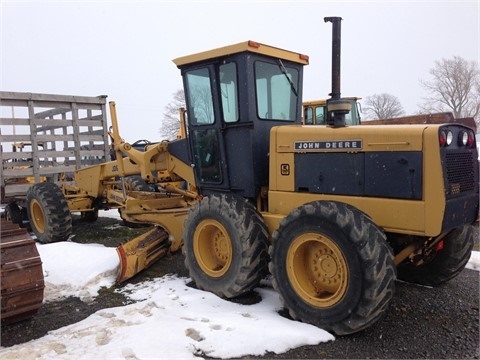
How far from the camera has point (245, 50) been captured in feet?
15.3

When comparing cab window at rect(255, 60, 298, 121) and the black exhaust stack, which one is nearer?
the black exhaust stack

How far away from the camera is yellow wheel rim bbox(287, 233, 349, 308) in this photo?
376cm

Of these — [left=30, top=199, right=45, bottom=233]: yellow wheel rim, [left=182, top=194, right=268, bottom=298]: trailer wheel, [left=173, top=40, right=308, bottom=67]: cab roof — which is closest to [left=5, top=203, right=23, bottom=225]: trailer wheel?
[left=30, top=199, right=45, bottom=233]: yellow wheel rim

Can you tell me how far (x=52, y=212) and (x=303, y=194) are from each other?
4.81 metres

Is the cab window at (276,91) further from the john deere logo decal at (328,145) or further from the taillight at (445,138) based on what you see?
the taillight at (445,138)

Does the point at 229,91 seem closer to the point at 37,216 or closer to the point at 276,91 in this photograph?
the point at 276,91

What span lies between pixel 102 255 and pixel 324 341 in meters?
3.60

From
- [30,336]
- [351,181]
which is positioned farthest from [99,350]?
[351,181]

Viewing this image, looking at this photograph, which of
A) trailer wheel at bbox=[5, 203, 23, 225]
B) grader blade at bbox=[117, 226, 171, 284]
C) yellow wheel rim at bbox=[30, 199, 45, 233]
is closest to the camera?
grader blade at bbox=[117, 226, 171, 284]

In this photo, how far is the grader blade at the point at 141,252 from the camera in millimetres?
5371

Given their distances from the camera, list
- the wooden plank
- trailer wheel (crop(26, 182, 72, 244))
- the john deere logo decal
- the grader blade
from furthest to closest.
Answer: the wooden plank, trailer wheel (crop(26, 182, 72, 244)), the grader blade, the john deere logo decal

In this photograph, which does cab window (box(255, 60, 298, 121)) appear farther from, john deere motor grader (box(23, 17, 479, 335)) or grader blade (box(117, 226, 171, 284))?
grader blade (box(117, 226, 171, 284))

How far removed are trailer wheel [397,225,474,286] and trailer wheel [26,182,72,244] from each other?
5463 millimetres

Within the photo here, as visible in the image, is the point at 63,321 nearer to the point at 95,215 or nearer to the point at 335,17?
the point at 335,17
